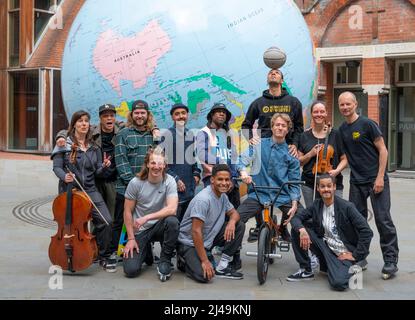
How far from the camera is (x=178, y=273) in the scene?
576 cm

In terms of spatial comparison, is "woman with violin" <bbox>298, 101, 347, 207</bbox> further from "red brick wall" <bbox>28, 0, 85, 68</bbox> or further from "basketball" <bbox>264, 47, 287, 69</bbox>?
"red brick wall" <bbox>28, 0, 85, 68</bbox>

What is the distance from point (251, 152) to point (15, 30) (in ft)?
56.7

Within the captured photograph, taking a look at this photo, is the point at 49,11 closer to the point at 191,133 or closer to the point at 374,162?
the point at 191,133

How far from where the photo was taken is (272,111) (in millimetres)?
6633

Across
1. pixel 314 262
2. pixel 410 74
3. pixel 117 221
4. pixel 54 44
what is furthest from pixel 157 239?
pixel 54 44

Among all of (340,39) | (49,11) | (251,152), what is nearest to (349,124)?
(251,152)

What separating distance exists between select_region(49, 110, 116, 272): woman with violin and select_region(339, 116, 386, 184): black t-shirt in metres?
2.34

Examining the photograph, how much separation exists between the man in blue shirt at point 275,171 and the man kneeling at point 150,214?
2.32 feet

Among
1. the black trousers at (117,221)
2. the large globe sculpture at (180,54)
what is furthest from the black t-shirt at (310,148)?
the black trousers at (117,221)

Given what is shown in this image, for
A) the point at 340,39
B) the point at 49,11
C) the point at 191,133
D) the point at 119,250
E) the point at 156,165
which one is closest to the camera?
the point at 156,165

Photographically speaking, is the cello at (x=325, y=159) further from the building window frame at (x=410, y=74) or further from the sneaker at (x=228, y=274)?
the building window frame at (x=410, y=74)

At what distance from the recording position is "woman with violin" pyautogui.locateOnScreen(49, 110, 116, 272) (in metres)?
5.82

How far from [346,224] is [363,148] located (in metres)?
0.78

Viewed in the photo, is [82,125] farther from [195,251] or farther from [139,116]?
[195,251]
